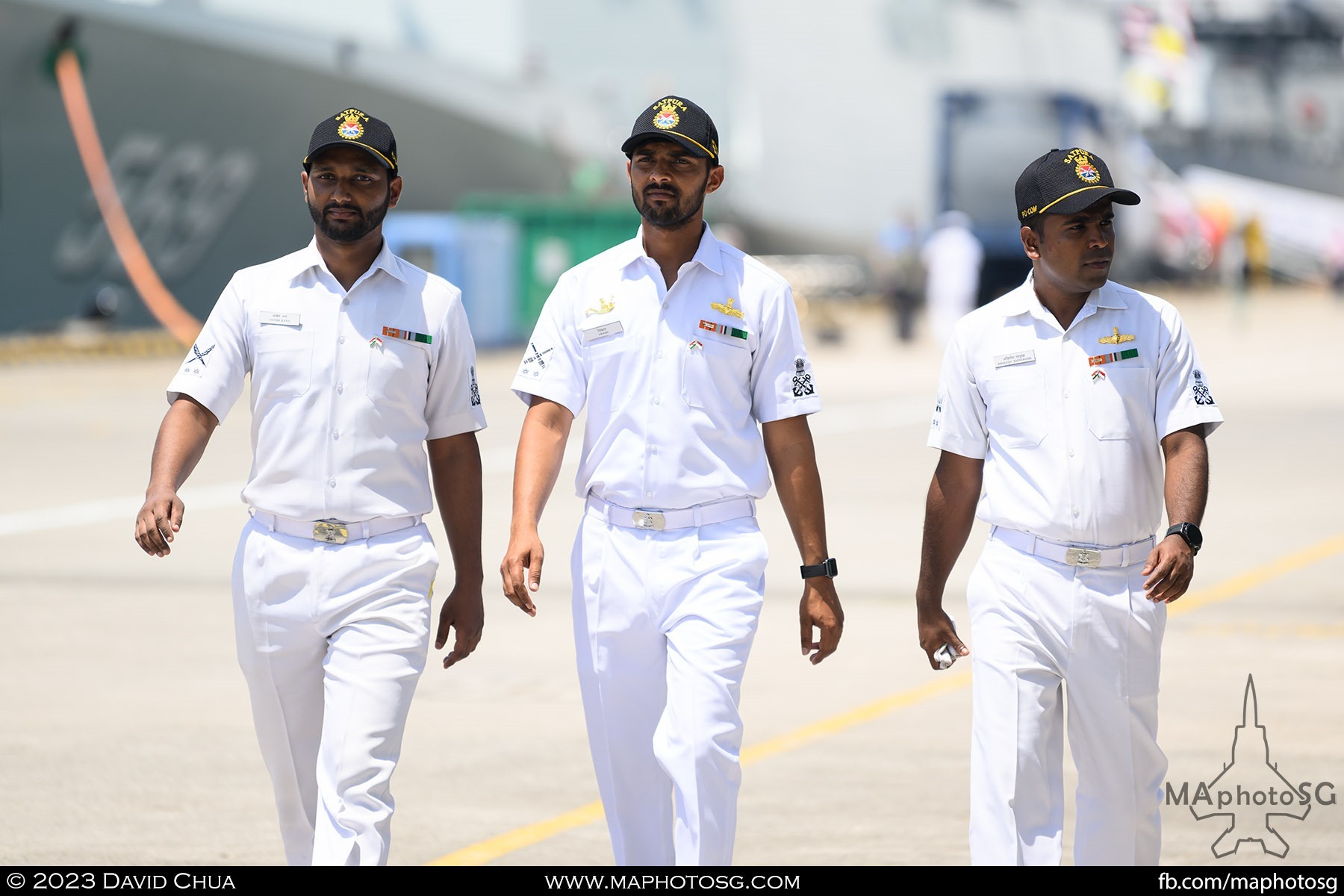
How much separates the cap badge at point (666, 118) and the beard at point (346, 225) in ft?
2.40

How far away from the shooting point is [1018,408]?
4.74 m

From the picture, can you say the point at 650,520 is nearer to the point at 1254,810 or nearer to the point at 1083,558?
the point at 1083,558

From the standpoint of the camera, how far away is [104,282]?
92.9 ft

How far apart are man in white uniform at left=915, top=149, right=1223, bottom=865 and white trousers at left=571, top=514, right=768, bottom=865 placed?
23.6 inches

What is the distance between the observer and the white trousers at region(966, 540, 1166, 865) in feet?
15.1

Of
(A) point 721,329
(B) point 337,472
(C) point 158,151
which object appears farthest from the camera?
(C) point 158,151

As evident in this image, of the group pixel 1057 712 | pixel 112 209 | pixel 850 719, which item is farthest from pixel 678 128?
pixel 112 209

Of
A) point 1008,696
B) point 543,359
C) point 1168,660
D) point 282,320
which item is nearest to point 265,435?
point 282,320

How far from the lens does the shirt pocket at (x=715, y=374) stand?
4906mm

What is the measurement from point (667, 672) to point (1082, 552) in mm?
1062

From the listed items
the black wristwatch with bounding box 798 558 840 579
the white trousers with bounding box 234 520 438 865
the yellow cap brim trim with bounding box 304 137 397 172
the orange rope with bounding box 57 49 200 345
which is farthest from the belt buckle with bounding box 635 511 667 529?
the orange rope with bounding box 57 49 200 345

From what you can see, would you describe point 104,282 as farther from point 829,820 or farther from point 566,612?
point 829,820

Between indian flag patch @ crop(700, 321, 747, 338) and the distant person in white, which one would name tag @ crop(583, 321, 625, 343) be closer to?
indian flag patch @ crop(700, 321, 747, 338)

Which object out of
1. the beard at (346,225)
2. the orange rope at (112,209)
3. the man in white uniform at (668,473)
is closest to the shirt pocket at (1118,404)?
the man in white uniform at (668,473)
